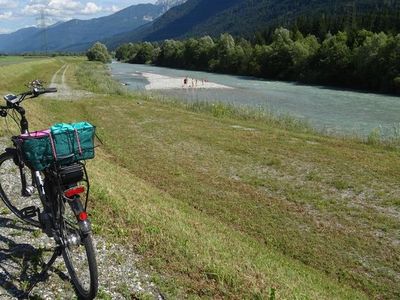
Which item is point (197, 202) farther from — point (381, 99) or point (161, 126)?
point (381, 99)

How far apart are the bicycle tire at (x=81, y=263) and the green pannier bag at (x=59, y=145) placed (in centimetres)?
69

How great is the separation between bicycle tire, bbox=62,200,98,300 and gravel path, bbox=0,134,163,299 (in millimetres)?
231

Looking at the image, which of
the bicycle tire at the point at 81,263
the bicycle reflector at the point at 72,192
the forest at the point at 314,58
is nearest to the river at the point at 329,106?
the forest at the point at 314,58

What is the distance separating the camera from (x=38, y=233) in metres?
7.47

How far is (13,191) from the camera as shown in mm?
9250

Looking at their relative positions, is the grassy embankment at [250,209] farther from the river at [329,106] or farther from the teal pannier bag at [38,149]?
the river at [329,106]

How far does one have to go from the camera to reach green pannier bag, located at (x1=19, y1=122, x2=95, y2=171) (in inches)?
218

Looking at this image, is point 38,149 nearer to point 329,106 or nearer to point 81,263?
point 81,263

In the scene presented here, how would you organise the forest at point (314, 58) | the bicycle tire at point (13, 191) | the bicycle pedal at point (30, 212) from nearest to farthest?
the bicycle pedal at point (30, 212) < the bicycle tire at point (13, 191) < the forest at point (314, 58)

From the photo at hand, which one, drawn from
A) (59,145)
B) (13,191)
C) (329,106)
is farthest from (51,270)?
(329,106)

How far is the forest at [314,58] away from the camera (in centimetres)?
6381

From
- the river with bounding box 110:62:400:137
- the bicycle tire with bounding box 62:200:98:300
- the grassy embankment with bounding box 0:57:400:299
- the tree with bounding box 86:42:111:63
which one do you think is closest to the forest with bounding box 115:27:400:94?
the river with bounding box 110:62:400:137

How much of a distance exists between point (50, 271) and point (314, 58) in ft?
261

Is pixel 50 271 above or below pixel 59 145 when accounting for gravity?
below
